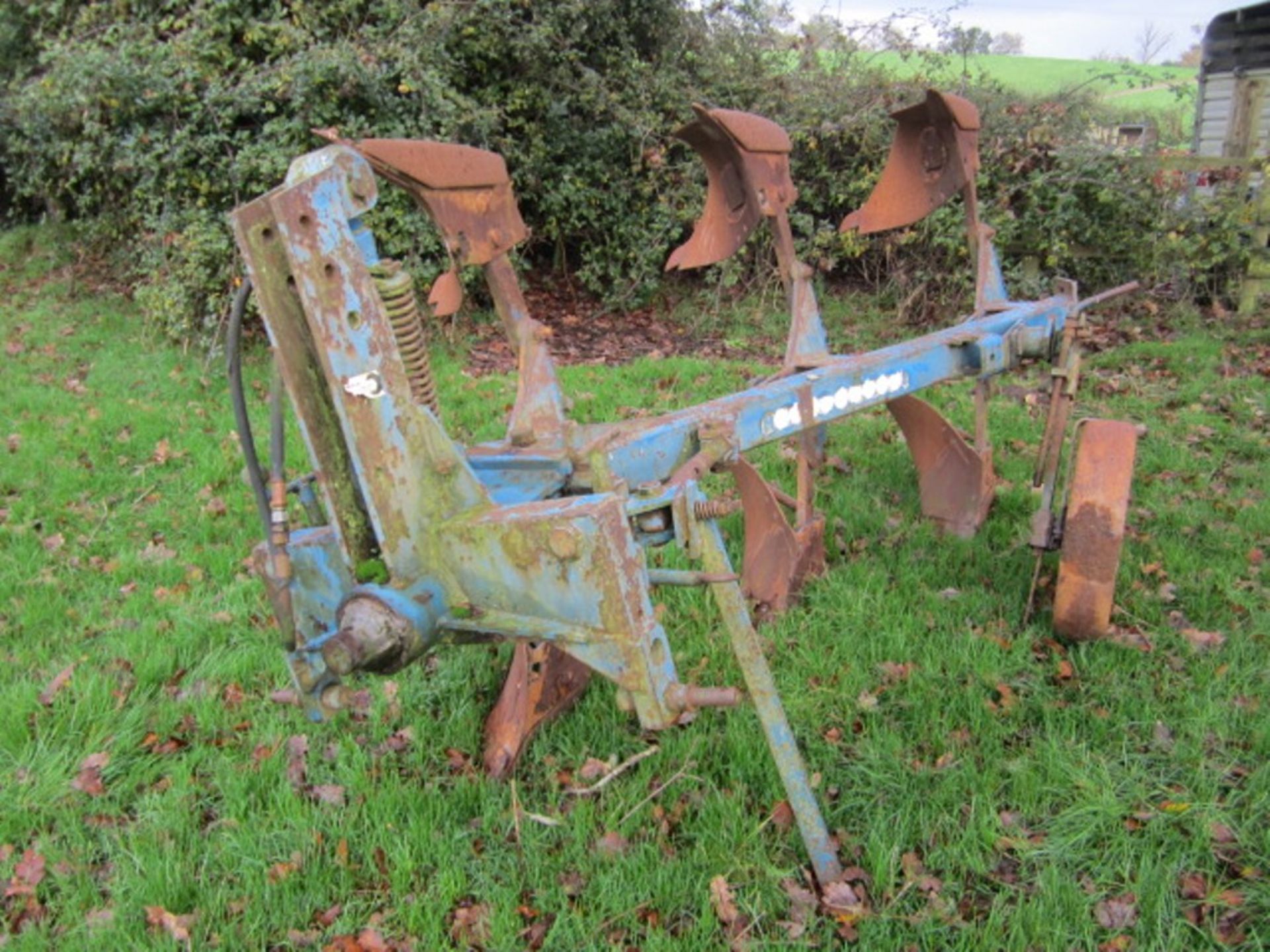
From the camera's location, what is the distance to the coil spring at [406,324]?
7.38 feet

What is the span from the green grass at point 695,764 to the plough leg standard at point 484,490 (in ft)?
0.87

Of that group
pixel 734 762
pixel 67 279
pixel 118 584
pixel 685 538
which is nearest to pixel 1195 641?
pixel 734 762

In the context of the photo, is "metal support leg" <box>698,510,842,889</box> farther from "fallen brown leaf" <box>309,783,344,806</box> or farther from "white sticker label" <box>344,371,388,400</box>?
"fallen brown leaf" <box>309,783,344,806</box>

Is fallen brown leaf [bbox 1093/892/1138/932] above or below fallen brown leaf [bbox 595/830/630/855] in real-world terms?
below

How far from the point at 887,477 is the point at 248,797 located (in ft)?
11.3

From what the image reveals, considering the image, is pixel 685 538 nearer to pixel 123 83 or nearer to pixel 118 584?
pixel 118 584

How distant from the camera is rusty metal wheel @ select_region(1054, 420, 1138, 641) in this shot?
3316 millimetres

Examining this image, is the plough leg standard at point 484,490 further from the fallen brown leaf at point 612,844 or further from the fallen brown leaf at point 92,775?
the fallen brown leaf at point 92,775

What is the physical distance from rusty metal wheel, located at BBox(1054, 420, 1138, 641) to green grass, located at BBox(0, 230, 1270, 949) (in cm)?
18

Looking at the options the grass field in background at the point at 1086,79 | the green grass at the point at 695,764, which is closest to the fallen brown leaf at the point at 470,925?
the green grass at the point at 695,764

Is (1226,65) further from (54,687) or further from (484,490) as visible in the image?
(54,687)

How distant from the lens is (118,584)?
14.3 ft

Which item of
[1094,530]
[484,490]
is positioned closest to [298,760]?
[484,490]

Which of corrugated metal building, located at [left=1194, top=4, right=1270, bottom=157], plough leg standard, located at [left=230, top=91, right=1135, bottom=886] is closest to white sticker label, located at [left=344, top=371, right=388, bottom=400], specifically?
plough leg standard, located at [left=230, top=91, right=1135, bottom=886]
